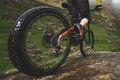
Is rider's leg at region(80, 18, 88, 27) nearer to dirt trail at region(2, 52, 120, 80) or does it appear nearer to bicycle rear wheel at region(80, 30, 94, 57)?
bicycle rear wheel at region(80, 30, 94, 57)

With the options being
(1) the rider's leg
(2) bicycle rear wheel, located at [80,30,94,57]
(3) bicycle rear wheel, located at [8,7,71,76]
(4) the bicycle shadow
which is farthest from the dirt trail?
(1) the rider's leg

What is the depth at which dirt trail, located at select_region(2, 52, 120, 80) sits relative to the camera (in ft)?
29.7

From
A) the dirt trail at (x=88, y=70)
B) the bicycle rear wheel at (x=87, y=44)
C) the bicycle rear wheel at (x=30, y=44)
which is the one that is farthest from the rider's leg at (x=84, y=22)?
the dirt trail at (x=88, y=70)

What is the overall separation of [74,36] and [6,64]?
8750 millimetres

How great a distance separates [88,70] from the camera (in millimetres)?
9570

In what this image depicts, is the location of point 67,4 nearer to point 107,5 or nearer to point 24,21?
point 24,21

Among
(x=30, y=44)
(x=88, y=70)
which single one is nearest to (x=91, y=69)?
(x=88, y=70)

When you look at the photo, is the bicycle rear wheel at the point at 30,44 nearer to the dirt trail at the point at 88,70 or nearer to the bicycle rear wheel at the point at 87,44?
the dirt trail at the point at 88,70

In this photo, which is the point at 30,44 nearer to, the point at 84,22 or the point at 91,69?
the point at 91,69

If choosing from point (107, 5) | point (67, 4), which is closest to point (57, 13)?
point (67, 4)

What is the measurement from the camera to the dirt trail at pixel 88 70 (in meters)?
9.05

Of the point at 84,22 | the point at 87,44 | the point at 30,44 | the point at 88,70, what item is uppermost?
the point at 84,22

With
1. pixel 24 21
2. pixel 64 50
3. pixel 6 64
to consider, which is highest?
pixel 24 21

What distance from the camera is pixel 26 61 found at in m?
8.70
